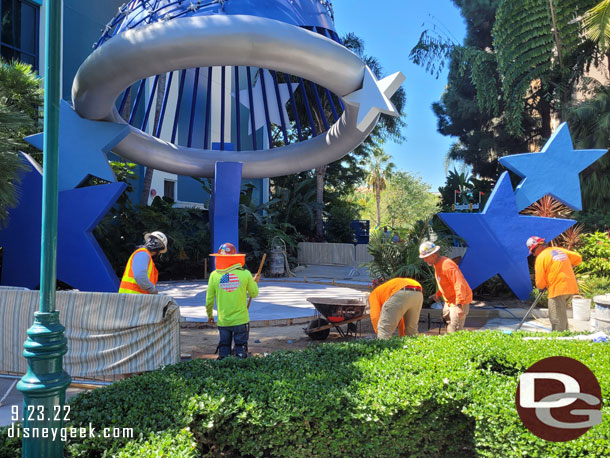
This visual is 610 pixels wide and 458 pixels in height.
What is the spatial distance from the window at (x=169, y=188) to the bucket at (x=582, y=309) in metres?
20.4

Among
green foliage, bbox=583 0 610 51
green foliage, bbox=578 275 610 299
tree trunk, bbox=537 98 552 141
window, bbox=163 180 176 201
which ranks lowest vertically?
green foliage, bbox=578 275 610 299

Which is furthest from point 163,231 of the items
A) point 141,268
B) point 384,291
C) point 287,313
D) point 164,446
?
point 164,446

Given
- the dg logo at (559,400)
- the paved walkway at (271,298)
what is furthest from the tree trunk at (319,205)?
the dg logo at (559,400)

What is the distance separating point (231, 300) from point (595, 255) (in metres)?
10.9

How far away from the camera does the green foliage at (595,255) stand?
12.0 meters

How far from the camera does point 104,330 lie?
18.0 feet

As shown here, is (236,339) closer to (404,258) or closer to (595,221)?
(404,258)

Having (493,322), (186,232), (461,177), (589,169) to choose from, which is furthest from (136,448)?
(461,177)

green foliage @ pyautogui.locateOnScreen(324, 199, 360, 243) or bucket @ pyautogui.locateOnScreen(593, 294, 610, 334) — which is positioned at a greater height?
green foliage @ pyautogui.locateOnScreen(324, 199, 360, 243)

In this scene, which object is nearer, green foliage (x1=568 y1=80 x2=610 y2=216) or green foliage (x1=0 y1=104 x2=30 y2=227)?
green foliage (x1=0 y1=104 x2=30 y2=227)

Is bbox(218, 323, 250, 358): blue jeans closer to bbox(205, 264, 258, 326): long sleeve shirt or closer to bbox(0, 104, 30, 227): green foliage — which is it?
bbox(205, 264, 258, 326): long sleeve shirt

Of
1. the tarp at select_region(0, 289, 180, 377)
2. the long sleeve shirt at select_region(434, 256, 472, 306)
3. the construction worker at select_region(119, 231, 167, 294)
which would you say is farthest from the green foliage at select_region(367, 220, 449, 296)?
the tarp at select_region(0, 289, 180, 377)

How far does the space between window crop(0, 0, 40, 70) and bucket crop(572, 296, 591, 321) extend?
19577 millimetres

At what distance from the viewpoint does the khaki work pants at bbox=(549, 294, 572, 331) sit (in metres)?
7.36
